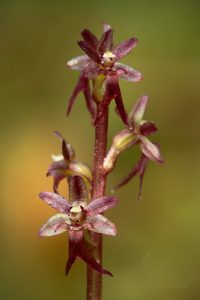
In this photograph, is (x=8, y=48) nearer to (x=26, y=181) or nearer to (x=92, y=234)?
(x=26, y=181)

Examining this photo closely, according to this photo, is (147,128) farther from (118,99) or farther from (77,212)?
(77,212)

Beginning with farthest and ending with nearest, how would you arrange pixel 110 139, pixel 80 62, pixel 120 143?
pixel 110 139, pixel 120 143, pixel 80 62

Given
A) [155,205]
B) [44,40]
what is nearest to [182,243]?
[155,205]

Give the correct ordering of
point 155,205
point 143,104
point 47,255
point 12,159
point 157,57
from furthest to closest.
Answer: point 157,57 → point 12,159 → point 155,205 → point 47,255 → point 143,104

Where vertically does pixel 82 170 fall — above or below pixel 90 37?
below

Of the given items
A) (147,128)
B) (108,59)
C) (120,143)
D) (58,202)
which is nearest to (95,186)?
(58,202)

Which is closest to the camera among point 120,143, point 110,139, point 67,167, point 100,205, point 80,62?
point 100,205

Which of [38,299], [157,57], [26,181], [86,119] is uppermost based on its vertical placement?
[157,57]
